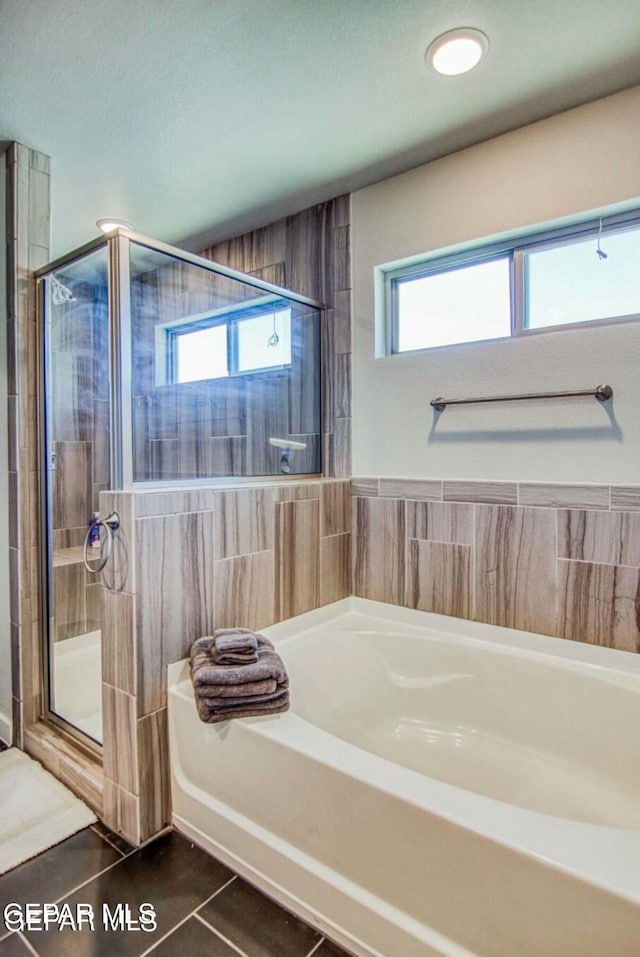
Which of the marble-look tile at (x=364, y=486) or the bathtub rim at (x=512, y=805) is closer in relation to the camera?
the bathtub rim at (x=512, y=805)

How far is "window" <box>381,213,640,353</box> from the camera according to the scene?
1.85 meters

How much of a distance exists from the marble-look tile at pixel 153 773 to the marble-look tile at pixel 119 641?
0.44 feet

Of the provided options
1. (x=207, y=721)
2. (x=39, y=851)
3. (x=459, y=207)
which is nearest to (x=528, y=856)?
(x=207, y=721)

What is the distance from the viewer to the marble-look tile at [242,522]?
1.82 m

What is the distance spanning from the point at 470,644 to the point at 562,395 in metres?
1.00

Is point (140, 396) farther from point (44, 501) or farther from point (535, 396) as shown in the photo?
point (535, 396)

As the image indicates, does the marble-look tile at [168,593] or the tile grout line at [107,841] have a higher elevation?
the marble-look tile at [168,593]

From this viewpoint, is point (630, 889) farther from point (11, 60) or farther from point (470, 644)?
point (11, 60)

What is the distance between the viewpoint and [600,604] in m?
1.83

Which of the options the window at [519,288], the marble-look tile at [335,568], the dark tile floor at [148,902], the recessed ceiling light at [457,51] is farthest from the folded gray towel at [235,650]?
the recessed ceiling light at [457,51]

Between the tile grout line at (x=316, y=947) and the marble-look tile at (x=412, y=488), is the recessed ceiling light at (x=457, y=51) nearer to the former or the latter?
the marble-look tile at (x=412, y=488)

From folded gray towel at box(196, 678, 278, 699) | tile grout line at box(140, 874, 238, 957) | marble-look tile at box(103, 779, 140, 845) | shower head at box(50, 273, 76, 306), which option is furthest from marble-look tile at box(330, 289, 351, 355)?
tile grout line at box(140, 874, 238, 957)

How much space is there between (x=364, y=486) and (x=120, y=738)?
1407mm

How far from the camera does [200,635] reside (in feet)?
5.69
